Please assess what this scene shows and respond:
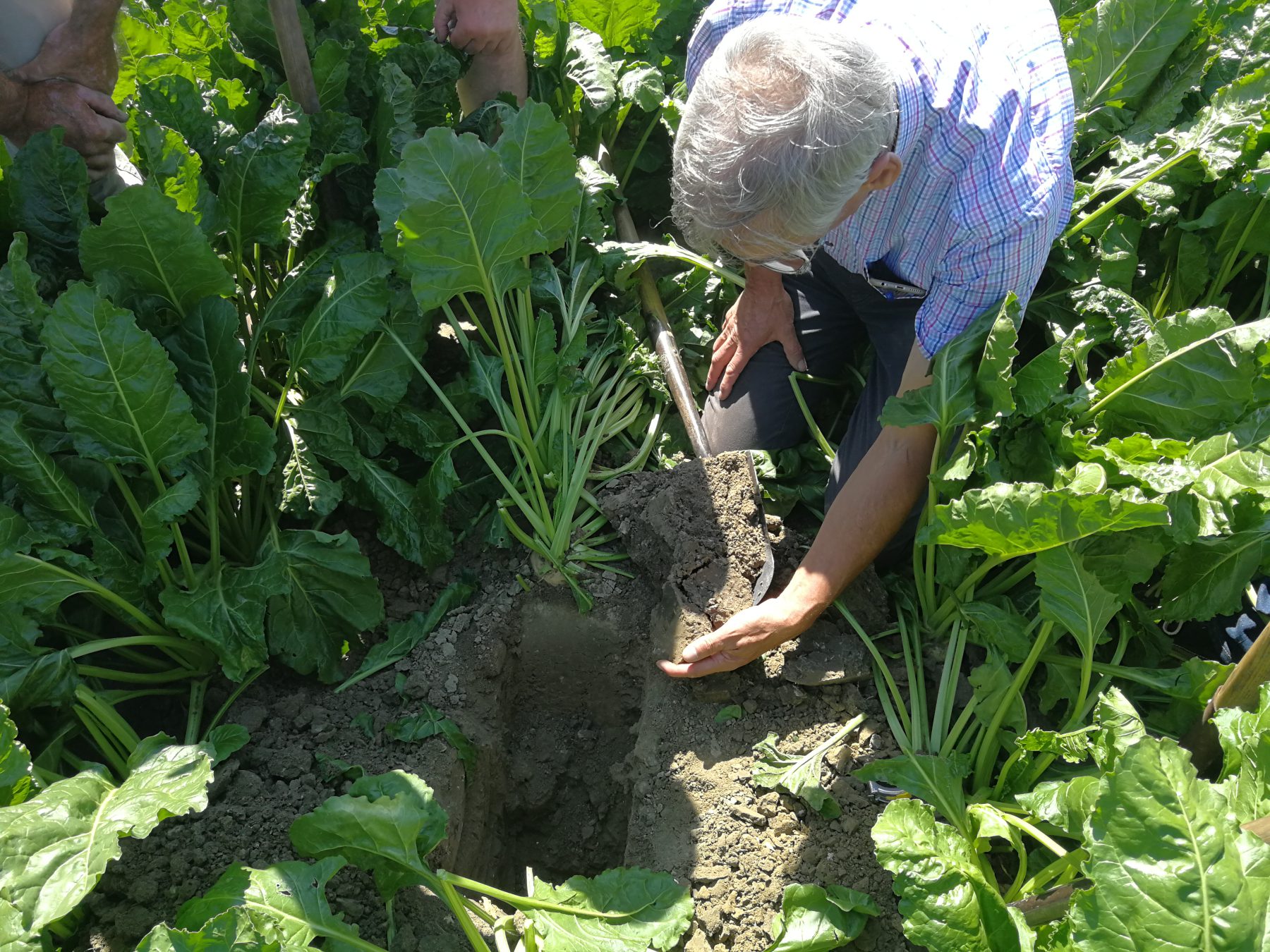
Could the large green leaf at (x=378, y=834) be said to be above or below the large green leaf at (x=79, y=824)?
below

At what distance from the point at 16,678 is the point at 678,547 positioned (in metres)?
1.61

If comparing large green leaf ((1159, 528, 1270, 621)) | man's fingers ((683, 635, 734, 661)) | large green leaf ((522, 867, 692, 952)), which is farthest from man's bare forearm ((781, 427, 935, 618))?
large green leaf ((522, 867, 692, 952))

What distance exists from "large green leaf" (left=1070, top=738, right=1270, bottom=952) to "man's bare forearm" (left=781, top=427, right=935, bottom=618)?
0.93 m

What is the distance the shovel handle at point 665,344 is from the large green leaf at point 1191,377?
45.8 inches

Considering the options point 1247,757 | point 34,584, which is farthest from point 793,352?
point 34,584

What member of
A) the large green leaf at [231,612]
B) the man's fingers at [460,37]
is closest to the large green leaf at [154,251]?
the large green leaf at [231,612]

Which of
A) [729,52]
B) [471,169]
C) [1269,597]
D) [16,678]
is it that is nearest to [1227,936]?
[1269,597]

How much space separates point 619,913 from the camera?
83.8 inches

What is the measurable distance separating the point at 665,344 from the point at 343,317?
43.4 inches

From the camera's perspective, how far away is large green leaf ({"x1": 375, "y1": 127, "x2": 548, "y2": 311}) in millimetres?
2371

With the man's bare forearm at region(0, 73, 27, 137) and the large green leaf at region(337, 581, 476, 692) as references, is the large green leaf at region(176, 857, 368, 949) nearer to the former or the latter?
the large green leaf at region(337, 581, 476, 692)

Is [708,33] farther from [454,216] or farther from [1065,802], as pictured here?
[1065,802]

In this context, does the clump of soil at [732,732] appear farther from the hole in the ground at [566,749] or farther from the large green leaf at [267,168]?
the large green leaf at [267,168]

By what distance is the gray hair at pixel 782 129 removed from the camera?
195 centimetres
